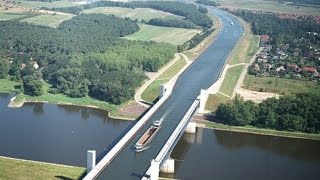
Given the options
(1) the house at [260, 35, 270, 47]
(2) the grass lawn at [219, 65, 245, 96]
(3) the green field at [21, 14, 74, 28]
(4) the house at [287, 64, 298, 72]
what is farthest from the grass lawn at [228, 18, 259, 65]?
(3) the green field at [21, 14, 74, 28]

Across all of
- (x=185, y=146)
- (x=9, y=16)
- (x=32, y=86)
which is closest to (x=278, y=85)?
(x=185, y=146)

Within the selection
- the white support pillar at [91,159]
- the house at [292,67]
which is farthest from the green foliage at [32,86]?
the house at [292,67]

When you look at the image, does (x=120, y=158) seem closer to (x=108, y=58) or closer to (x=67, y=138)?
(x=67, y=138)

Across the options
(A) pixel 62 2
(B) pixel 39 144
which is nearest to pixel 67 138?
(B) pixel 39 144

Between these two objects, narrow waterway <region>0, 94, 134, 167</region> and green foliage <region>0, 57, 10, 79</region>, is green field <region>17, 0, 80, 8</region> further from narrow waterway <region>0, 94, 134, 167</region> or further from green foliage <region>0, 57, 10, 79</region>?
narrow waterway <region>0, 94, 134, 167</region>

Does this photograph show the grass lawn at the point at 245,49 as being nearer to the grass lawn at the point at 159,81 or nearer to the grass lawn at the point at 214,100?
the grass lawn at the point at 159,81
